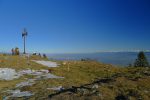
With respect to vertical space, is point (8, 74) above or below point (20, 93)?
above

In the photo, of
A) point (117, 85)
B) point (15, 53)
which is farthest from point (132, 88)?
point (15, 53)

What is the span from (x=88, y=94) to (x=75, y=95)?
3.35ft

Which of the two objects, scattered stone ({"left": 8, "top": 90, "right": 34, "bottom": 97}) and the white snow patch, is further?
the white snow patch

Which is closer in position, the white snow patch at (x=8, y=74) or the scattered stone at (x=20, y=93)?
the scattered stone at (x=20, y=93)

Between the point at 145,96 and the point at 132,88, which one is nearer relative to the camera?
the point at 145,96

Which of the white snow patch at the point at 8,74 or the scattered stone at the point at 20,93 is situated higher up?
the white snow patch at the point at 8,74

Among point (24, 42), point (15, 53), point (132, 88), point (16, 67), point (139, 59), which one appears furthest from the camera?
point (139, 59)

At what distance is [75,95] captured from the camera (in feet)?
55.4

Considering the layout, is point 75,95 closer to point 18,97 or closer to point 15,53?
point 18,97

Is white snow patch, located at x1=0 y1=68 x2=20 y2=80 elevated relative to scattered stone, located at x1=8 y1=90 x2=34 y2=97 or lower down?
elevated

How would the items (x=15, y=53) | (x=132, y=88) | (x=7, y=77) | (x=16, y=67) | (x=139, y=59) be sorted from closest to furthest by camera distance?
(x=132, y=88) < (x=7, y=77) < (x=16, y=67) < (x=15, y=53) < (x=139, y=59)

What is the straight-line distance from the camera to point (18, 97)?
62.7ft

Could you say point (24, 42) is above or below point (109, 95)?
above

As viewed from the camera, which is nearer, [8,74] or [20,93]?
[20,93]
